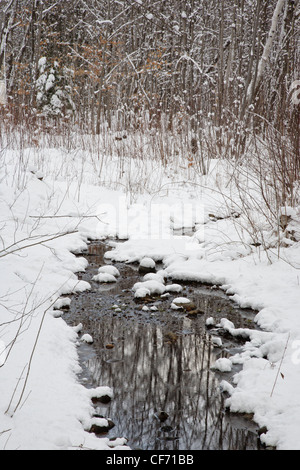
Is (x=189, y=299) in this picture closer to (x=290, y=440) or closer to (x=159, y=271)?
(x=159, y=271)

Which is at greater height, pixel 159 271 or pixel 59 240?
pixel 59 240

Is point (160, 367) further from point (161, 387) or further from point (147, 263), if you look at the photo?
point (147, 263)

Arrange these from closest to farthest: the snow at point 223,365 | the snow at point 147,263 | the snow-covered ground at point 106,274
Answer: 1. the snow-covered ground at point 106,274
2. the snow at point 223,365
3. the snow at point 147,263

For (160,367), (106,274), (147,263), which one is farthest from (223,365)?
(147,263)

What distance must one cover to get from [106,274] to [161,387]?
1642 mm

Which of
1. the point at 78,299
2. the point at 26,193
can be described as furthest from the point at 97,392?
the point at 26,193

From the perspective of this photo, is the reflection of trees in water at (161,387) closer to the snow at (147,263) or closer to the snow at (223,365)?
the snow at (223,365)

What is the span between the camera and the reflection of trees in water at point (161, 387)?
5.58 feet

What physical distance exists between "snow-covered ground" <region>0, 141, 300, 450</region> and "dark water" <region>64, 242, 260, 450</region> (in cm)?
10

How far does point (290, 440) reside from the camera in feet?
5.28

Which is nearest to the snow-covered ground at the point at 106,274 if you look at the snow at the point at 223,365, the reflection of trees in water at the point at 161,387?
the snow at the point at 223,365

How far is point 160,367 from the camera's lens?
7.34 feet

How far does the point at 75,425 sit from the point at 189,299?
1731 millimetres

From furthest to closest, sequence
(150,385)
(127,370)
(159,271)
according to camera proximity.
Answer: (159,271) → (127,370) → (150,385)
